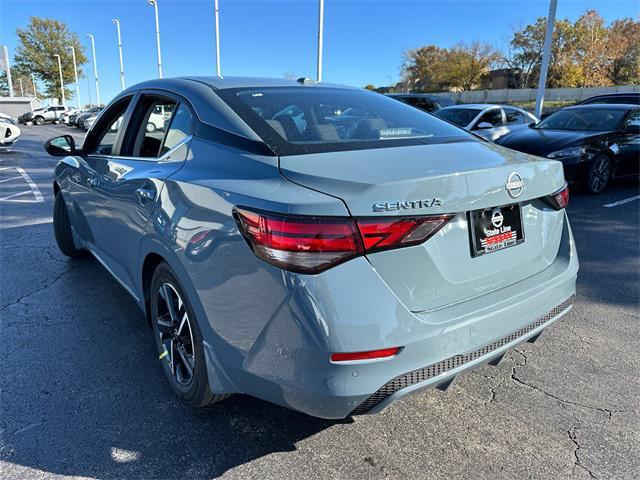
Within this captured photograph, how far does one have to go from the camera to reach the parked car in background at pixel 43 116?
4491cm

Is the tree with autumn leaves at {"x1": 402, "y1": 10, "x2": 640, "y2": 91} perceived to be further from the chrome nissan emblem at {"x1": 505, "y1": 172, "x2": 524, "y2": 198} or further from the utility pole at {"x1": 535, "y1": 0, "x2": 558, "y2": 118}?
the chrome nissan emblem at {"x1": 505, "y1": 172, "x2": 524, "y2": 198}

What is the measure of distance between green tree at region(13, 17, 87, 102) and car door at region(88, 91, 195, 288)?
6981 centimetres

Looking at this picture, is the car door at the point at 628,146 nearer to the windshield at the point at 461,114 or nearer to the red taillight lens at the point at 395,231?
the windshield at the point at 461,114

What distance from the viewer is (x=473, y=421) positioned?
2.35 m

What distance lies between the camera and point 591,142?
7332 millimetres

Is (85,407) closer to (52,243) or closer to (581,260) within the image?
Result: (52,243)

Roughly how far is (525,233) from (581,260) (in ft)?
9.96

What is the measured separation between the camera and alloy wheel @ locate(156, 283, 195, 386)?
236 cm

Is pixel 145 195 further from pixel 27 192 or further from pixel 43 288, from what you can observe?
pixel 27 192

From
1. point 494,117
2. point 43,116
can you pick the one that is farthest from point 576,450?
point 43,116

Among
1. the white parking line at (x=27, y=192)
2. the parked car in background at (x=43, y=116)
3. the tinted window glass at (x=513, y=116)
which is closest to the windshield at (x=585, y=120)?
the tinted window glass at (x=513, y=116)

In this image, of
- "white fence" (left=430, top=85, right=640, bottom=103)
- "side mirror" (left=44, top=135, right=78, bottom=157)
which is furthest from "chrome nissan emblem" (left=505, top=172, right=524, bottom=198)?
"white fence" (left=430, top=85, right=640, bottom=103)

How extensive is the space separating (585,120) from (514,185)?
7498 millimetres

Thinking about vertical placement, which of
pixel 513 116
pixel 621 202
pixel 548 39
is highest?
pixel 548 39
